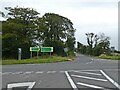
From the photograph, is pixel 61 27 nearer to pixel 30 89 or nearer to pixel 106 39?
pixel 106 39

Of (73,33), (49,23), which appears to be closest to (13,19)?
(49,23)

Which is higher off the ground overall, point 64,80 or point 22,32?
point 22,32

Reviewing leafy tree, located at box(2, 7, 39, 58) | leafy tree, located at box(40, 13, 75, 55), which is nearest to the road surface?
leafy tree, located at box(2, 7, 39, 58)

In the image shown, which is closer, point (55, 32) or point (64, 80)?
point (64, 80)

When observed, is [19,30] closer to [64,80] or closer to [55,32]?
[55,32]

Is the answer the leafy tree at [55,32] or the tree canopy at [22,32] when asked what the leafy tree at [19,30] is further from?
the leafy tree at [55,32]

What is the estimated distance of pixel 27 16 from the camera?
76.6 metres

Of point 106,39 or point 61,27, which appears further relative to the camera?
point 106,39

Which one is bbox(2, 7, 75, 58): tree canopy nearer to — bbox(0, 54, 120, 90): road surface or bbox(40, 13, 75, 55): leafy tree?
bbox(40, 13, 75, 55): leafy tree

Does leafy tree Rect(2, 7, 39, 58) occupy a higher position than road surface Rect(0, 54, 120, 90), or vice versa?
leafy tree Rect(2, 7, 39, 58)

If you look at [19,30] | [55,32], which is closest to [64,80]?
[19,30]

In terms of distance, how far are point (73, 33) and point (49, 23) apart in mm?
13367

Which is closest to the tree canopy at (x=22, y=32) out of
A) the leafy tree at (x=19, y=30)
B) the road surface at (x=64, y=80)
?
the leafy tree at (x=19, y=30)

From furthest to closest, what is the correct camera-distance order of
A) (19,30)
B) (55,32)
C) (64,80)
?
(55,32) → (19,30) → (64,80)
